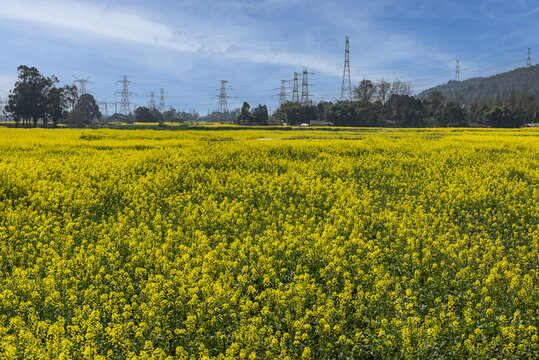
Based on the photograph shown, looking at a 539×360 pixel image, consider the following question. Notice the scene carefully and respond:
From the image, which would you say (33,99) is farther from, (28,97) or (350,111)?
(350,111)

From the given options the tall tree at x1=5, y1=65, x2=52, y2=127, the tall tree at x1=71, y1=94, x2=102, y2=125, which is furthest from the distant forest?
the tall tree at x1=71, y1=94, x2=102, y2=125

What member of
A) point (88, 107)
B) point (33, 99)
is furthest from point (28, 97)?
point (88, 107)

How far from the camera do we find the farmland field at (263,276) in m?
3.77

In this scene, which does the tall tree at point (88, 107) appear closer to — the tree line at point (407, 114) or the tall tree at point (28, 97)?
the tall tree at point (28, 97)

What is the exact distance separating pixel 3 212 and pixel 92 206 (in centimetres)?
192

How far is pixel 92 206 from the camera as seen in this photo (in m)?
9.23

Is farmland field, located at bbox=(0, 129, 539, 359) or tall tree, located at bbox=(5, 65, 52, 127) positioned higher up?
tall tree, located at bbox=(5, 65, 52, 127)

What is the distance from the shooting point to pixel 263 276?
5.26 m

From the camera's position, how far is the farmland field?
12.4 feet

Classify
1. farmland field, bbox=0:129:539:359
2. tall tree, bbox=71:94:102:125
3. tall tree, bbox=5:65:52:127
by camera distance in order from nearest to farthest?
1. farmland field, bbox=0:129:539:359
2. tall tree, bbox=5:65:52:127
3. tall tree, bbox=71:94:102:125

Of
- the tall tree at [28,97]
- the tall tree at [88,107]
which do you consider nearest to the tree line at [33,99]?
the tall tree at [28,97]

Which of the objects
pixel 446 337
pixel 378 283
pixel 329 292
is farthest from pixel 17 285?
pixel 446 337

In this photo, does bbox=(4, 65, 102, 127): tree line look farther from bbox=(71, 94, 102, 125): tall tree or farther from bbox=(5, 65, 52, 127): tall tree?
bbox=(71, 94, 102, 125): tall tree

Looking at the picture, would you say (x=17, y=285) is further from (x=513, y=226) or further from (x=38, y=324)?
(x=513, y=226)
